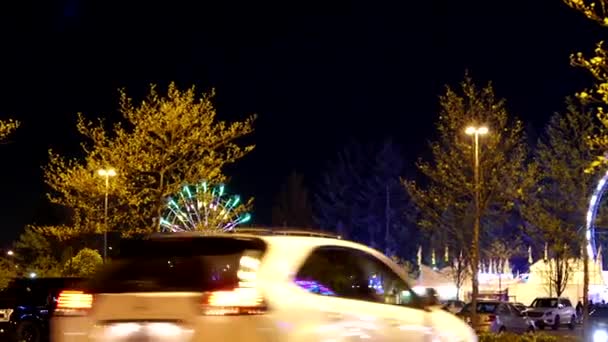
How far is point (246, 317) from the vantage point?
7.65 m

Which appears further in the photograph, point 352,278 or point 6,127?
point 6,127

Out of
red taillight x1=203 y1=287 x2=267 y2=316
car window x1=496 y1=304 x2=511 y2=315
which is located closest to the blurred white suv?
red taillight x1=203 y1=287 x2=267 y2=316

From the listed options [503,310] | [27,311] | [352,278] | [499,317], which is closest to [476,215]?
[499,317]

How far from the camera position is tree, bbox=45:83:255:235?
32.3m

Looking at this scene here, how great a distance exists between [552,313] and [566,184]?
12.9m

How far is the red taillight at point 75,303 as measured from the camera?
8.41 meters

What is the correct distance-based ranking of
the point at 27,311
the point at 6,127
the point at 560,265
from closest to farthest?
the point at 6,127
the point at 27,311
the point at 560,265

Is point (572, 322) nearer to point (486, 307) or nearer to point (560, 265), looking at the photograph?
point (560, 265)

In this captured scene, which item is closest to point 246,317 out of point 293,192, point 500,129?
point 500,129

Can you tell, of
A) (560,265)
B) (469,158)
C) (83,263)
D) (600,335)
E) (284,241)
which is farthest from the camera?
(560,265)

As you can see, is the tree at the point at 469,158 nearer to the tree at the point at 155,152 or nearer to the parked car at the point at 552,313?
the tree at the point at 155,152

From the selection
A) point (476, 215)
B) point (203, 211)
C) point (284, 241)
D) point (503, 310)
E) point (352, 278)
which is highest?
point (203, 211)

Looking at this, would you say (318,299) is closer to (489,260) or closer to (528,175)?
(528,175)

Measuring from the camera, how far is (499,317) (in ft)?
108
